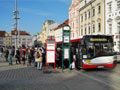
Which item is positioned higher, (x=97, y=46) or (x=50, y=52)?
(x=97, y=46)

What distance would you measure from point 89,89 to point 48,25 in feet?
314

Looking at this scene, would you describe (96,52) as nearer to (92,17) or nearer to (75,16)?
(92,17)

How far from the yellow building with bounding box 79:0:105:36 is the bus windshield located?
22413 mm

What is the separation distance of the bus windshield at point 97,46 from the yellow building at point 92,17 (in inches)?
882

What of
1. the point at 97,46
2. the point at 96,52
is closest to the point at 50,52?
the point at 96,52

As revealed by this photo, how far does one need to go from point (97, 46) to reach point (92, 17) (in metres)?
27.9

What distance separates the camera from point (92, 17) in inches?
1601

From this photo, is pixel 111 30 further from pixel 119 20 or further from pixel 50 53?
pixel 50 53

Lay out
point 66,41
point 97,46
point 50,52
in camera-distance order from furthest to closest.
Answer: point 97,46 → point 66,41 → point 50,52

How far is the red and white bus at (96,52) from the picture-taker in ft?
44.6

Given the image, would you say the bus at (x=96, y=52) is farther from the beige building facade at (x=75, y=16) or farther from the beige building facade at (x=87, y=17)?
the beige building facade at (x=75, y=16)

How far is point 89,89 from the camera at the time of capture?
7.63m

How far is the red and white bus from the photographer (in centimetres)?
1360

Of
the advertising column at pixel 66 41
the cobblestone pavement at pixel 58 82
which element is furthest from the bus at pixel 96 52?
the cobblestone pavement at pixel 58 82
